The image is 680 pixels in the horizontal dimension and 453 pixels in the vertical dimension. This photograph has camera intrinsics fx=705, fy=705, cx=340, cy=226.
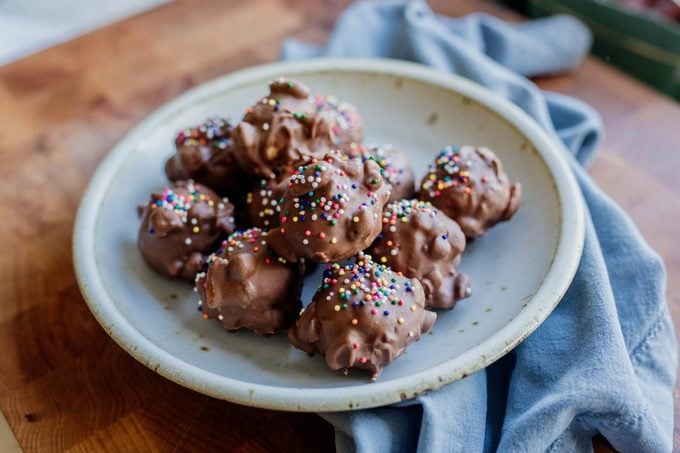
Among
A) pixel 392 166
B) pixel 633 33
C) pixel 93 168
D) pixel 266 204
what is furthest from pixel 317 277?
pixel 633 33

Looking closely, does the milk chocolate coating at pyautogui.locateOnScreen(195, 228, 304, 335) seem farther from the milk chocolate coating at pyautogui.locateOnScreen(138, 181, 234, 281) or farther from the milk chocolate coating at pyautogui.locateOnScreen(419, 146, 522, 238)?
the milk chocolate coating at pyautogui.locateOnScreen(419, 146, 522, 238)

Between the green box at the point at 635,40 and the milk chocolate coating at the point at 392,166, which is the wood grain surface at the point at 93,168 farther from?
the milk chocolate coating at the point at 392,166

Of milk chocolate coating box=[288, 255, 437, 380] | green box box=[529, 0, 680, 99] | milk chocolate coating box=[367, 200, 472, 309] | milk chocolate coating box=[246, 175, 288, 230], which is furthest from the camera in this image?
green box box=[529, 0, 680, 99]

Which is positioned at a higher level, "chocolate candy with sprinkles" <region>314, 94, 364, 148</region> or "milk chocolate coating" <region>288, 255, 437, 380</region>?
"chocolate candy with sprinkles" <region>314, 94, 364, 148</region>

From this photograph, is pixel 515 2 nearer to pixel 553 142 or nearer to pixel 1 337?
pixel 553 142

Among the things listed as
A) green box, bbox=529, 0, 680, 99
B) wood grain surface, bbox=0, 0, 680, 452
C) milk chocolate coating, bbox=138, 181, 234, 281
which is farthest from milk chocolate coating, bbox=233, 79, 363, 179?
green box, bbox=529, 0, 680, 99

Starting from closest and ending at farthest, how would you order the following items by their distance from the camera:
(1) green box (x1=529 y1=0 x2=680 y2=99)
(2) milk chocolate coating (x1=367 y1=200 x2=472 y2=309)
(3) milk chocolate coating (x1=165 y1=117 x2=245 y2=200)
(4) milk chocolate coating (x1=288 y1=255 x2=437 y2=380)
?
(4) milk chocolate coating (x1=288 y1=255 x2=437 y2=380)
(2) milk chocolate coating (x1=367 y1=200 x2=472 y2=309)
(3) milk chocolate coating (x1=165 y1=117 x2=245 y2=200)
(1) green box (x1=529 y1=0 x2=680 y2=99)
